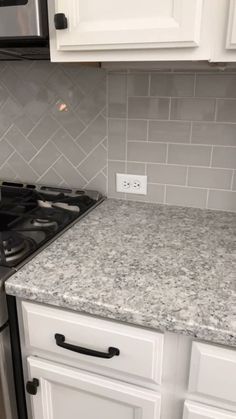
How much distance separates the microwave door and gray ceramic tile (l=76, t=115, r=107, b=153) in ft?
1.52

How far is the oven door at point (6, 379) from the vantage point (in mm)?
937

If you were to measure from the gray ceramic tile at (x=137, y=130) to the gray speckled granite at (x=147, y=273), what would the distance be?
0.29m

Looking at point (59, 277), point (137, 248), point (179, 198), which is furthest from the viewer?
point (179, 198)

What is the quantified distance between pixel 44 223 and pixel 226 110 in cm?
70

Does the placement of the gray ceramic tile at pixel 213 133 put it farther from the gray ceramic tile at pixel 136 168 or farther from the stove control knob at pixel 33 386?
the stove control knob at pixel 33 386

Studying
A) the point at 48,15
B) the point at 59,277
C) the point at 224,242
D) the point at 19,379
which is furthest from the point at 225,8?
the point at 19,379

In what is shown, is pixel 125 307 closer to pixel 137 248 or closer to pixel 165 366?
pixel 165 366

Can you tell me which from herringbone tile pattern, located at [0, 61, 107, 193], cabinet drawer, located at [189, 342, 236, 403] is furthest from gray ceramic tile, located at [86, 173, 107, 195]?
cabinet drawer, located at [189, 342, 236, 403]

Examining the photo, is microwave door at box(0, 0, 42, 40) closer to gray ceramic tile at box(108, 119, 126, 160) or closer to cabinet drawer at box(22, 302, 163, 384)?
gray ceramic tile at box(108, 119, 126, 160)

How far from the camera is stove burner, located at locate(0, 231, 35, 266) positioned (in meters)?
0.97

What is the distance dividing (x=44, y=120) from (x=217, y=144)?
0.65 metres

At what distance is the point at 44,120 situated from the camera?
144 cm

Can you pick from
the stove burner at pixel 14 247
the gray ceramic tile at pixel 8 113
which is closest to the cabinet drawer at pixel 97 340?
the stove burner at pixel 14 247

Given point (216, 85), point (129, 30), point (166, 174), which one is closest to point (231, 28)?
point (129, 30)
